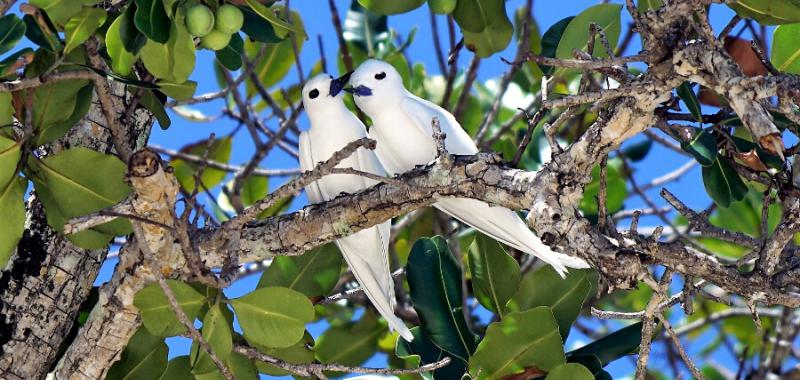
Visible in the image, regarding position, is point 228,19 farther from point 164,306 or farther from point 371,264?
point 371,264

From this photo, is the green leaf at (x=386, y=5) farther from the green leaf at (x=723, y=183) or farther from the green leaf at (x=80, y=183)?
the green leaf at (x=723, y=183)

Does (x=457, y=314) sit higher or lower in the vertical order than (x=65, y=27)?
lower

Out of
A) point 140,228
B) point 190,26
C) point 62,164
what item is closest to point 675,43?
point 190,26

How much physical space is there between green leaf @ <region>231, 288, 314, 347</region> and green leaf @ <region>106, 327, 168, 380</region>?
1.16ft

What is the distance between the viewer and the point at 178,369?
9.71 feet

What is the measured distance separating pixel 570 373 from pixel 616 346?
0.35 metres

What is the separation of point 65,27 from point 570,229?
3.72 ft

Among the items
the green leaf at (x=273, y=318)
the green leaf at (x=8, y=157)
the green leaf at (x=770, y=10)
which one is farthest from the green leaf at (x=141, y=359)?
the green leaf at (x=770, y=10)

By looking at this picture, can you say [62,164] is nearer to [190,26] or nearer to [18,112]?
[18,112]

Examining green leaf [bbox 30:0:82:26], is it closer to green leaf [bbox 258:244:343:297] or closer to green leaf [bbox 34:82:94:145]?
green leaf [bbox 34:82:94:145]

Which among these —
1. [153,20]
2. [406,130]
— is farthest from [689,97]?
[153,20]

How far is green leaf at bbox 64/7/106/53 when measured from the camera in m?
2.52

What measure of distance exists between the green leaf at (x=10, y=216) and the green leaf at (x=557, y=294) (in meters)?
1.20

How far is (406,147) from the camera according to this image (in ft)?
10.7
